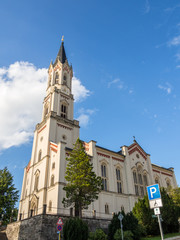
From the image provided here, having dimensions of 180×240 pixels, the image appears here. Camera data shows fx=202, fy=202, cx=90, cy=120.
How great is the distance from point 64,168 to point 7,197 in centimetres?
1188

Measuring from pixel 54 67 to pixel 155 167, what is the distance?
3496 cm

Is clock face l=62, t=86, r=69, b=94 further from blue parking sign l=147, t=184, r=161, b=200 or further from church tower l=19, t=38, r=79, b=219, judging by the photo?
blue parking sign l=147, t=184, r=161, b=200

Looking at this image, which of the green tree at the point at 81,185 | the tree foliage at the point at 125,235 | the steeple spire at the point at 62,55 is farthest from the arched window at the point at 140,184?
the steeple spire at the point at 62,55

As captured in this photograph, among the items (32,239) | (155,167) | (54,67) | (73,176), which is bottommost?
→ (32,239)

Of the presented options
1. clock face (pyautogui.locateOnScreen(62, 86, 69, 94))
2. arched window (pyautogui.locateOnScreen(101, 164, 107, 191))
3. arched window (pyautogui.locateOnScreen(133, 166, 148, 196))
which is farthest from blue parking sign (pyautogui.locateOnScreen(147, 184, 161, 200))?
clock face (pyautogui.locateOnScreen(62, 86, 69, 94))

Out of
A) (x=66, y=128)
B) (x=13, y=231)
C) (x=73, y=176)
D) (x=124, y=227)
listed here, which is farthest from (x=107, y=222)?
(x=66, y=128)

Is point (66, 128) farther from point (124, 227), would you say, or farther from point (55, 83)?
point (124, 227)

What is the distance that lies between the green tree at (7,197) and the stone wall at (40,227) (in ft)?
30.2

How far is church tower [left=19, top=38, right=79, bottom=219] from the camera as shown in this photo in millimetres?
30570

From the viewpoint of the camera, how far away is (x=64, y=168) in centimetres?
3127

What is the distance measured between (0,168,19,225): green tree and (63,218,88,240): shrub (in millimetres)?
17258

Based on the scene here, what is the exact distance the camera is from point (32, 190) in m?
35.3

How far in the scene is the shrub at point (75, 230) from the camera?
18.5 meters

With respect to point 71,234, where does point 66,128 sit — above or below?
above
